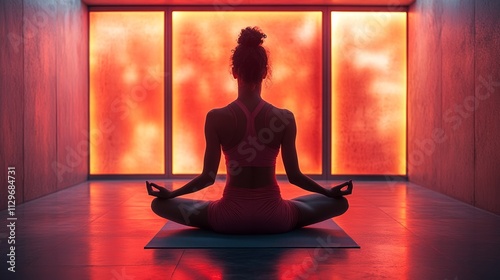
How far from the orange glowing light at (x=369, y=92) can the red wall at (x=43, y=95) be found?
134 inches

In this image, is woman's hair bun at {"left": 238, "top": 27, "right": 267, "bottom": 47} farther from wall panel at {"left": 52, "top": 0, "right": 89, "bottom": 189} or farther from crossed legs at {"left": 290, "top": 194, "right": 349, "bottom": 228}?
wall panel at {"left": 52, "top": 0, "right": 89, "bottom": 189}

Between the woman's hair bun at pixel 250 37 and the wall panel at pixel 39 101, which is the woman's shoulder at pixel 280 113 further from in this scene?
the wall panel at pixel 39 101

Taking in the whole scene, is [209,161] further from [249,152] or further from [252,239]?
[252,239]

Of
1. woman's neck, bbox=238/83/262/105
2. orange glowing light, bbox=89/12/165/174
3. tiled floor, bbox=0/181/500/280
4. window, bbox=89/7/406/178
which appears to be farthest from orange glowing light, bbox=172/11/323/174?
woman's neck, bbox=238/83/262/105

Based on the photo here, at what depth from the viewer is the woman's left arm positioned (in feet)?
10.5

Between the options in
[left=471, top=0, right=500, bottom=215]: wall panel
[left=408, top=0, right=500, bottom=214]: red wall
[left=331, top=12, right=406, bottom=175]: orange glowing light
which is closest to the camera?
[left=471, top=0, right=500, bottom=215]: wall panel

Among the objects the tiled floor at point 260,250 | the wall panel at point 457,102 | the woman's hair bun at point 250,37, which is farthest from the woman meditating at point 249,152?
the wall panel at point 457,102

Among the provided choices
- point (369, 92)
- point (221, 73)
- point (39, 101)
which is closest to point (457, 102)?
point (369, 92)

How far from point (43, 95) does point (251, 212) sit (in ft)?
11.0

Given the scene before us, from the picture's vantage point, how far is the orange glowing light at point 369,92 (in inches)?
303

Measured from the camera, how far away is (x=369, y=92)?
304 inches

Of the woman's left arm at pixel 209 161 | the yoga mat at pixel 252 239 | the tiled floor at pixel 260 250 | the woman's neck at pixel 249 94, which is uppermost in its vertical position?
the woman's neck at pixel 249 94

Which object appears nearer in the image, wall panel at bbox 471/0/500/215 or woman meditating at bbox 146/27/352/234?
→ woman meditating at bbox 146/27/352/234

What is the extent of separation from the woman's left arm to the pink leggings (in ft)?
0.43
